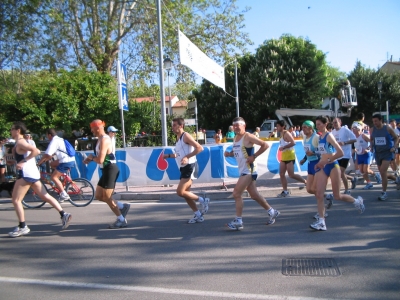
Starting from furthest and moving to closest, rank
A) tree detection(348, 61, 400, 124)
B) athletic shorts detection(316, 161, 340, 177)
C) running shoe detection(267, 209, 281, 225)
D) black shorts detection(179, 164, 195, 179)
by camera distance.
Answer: tree detection(348, 61, 400, 124), black shorts detection(179, 164, 195, 179), running shoe detection(267, 209, 281, 225), athletic shorts detection(316, 161, 340, 177)

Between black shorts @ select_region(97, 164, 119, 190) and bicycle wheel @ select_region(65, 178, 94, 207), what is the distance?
312cm

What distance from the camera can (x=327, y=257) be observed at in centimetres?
495

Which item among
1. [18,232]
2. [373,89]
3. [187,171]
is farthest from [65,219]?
[373,89]

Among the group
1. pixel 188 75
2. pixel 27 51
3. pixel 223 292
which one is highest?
pixel 27 51

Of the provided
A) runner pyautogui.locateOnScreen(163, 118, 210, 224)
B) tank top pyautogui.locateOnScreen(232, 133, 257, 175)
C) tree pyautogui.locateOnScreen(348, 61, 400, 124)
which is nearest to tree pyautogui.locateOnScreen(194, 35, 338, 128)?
tree pyautogui.locateOnScreen(348, 61, 400, 124)

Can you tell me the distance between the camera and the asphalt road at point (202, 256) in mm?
4121

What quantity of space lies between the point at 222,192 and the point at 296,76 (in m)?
28.0

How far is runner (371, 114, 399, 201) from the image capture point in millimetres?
8148

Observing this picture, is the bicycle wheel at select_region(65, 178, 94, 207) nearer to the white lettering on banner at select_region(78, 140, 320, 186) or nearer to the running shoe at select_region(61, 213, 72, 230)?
the white lettering on banner at select_region(78, 140, 320, 186)

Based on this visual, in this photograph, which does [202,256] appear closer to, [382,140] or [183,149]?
[183,149]

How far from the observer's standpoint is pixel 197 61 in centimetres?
1424

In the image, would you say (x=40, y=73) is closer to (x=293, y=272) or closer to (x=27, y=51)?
(x=27, y=51)

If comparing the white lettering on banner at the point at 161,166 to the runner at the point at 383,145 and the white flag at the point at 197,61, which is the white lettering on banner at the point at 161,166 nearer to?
the white flag at the point at 197,61

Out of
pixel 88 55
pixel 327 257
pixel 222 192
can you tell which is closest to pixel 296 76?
pixel 88 55
